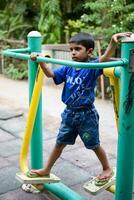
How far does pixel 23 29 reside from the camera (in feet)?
31.4

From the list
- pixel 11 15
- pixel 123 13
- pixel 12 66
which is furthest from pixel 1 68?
pixel 123 13

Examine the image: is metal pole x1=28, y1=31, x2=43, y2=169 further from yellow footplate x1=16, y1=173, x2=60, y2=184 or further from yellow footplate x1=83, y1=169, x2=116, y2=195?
yellow footplate x1=83, y1=169, x2=116, y2=195

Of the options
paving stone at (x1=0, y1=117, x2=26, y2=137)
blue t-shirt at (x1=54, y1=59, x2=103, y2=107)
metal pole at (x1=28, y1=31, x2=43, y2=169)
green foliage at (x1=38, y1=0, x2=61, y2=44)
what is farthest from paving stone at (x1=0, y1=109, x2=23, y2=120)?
green foliage at (x1=38, y1=0, x2=61, y2=44)

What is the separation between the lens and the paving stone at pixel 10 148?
394 centimetres

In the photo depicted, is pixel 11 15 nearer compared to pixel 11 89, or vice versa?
pixel 11 89

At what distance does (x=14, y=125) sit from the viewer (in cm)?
495

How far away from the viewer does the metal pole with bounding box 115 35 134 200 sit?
83.2 inches

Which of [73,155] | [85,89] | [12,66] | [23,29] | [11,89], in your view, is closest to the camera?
[85,89]

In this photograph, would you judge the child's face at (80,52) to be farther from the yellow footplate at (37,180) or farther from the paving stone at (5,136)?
the paving stone at (5,136)

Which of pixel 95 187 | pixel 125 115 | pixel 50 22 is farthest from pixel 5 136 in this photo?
pixel 50 22

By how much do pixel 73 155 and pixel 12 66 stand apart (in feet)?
17.3

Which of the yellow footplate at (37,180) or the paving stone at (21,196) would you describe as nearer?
the yellow footplate at (37,180)

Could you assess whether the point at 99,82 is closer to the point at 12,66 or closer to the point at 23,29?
the point at 12,66

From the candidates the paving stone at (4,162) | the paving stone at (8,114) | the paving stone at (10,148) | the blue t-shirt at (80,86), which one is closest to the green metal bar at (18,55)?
the blue t-shirt at (80,86)
